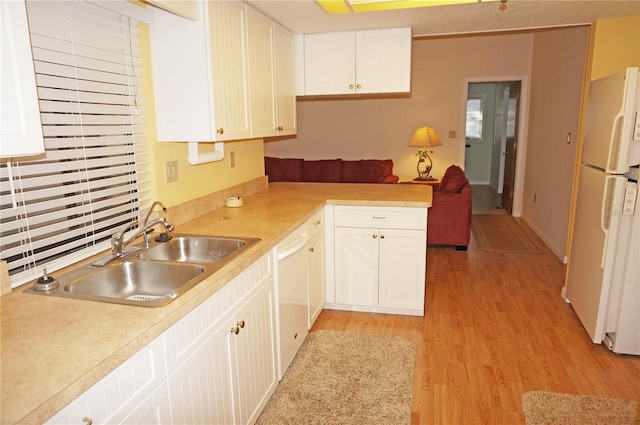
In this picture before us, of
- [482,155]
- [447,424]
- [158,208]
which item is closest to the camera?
[447,424]

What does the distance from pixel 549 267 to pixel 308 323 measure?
8.99 feet

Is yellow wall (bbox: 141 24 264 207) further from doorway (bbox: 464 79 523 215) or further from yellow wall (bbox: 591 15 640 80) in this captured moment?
doorway (bbox: 464 79 523 215)

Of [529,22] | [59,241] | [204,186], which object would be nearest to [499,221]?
[529,22]

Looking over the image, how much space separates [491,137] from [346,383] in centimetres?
828

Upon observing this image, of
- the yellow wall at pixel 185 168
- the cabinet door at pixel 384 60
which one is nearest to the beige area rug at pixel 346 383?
the yellow wall at pixel 185 168

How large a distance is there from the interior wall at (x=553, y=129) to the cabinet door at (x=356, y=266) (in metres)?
2.44

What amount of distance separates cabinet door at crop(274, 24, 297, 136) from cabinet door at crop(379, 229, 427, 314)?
3.53ft

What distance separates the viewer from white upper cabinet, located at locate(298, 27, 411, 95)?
126 inches

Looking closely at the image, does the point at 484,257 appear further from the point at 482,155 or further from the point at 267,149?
the point at 482,155

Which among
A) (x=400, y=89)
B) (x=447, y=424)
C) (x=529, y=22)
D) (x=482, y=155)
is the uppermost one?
(x=529, y=22)

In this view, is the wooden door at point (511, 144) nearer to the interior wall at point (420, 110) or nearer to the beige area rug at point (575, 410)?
the interior wall at point (420, 110)

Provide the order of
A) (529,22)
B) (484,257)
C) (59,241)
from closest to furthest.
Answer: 1. (59,241)
2. (529,22)
3. (484,257)

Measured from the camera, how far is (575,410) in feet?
7.15

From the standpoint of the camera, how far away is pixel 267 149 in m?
7.73
